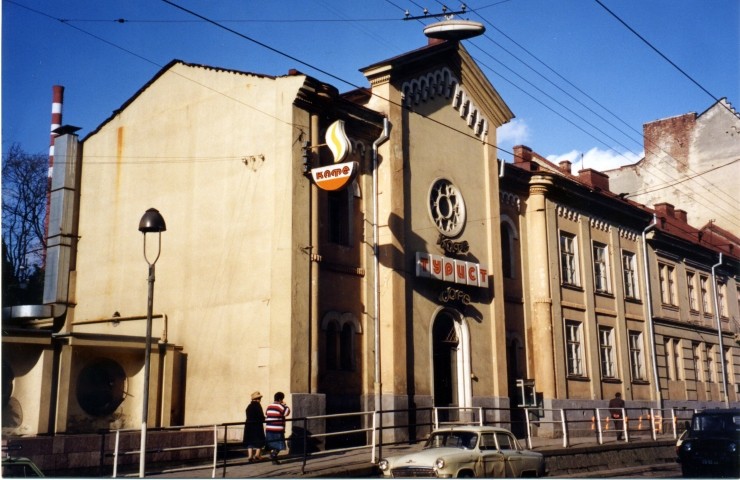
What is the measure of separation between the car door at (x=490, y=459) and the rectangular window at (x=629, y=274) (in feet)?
65.1

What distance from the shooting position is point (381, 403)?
20.4 meters

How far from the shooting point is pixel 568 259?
2989 cm

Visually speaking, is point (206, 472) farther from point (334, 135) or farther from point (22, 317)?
point (22, 317)

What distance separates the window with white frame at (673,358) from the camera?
1362 inches

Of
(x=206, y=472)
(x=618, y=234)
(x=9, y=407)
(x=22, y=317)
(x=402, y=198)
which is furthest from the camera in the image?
(x=618, y=234)

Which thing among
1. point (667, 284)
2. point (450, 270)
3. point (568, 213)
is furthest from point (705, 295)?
point (450, 270)

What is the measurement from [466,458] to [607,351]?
723 inches

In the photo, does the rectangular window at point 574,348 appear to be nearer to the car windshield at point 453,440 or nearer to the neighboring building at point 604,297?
the neighboring building at point 604,297

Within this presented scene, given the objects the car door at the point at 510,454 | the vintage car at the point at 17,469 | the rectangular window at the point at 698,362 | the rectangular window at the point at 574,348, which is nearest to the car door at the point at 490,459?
the car door at the point at 510,454

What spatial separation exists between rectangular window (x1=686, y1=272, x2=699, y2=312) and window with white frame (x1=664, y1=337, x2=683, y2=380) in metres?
3.16

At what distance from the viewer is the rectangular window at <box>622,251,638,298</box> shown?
33.3m

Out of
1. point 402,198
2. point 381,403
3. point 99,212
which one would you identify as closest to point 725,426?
point 381,403

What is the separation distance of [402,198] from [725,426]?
9.83 metres

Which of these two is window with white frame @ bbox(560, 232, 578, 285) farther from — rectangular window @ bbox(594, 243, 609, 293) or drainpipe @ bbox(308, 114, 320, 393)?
drainpipe @ bbox(308, 114, 320, 393)
